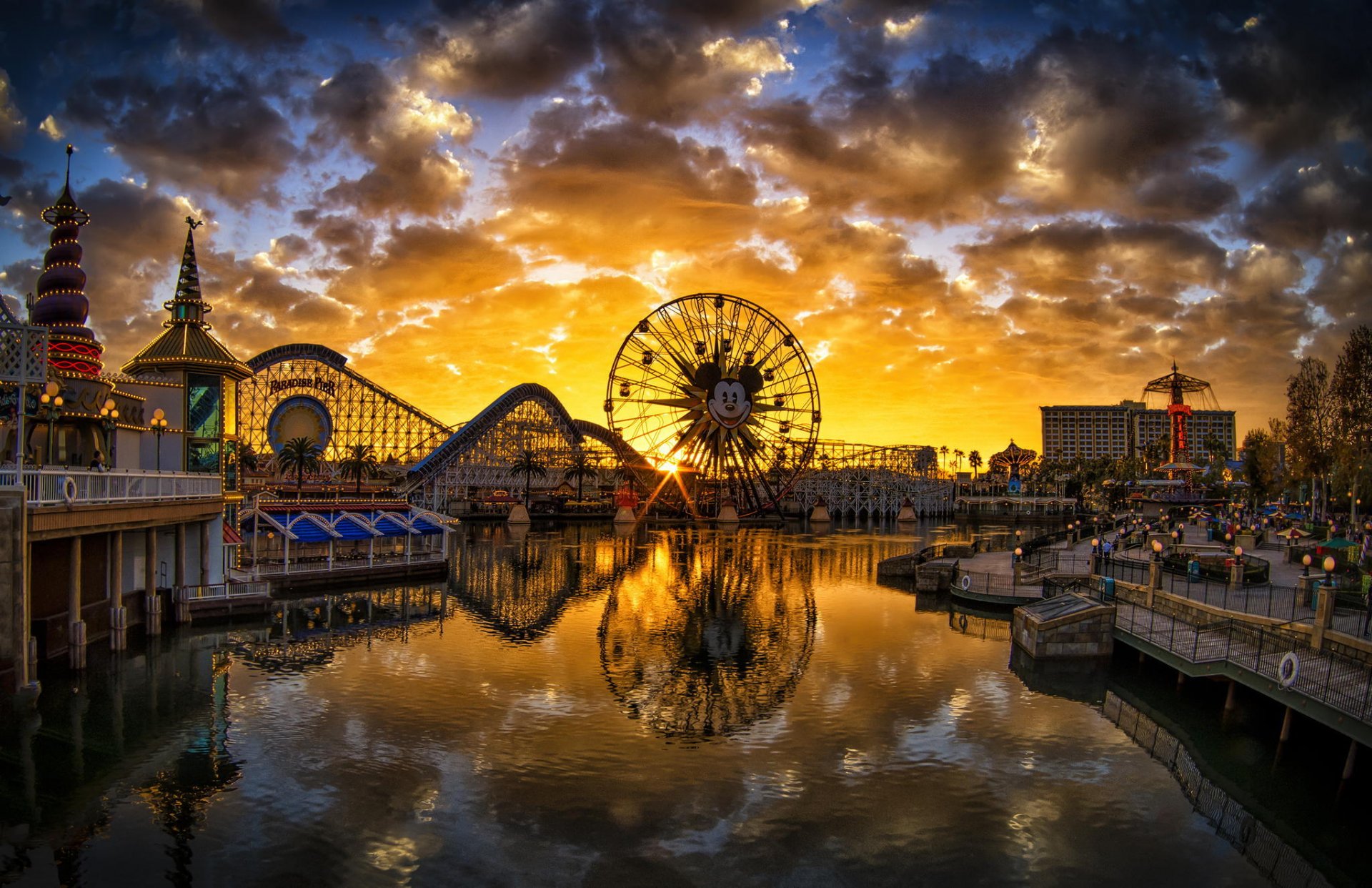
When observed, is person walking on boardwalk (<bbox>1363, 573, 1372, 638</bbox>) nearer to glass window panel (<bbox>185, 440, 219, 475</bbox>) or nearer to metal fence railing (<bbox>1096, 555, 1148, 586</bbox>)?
metal fence railing (<bbox>1096, 555, 1148, 586</bbox>)

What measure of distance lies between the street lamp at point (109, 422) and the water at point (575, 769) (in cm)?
669

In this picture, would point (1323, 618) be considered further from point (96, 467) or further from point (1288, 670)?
point (96, 467)

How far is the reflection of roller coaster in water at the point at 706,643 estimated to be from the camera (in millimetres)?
22391

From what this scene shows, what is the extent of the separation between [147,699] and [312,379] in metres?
74.3

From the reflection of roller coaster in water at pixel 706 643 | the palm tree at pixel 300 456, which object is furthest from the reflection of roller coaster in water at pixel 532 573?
the palm tree at pixel 300 456

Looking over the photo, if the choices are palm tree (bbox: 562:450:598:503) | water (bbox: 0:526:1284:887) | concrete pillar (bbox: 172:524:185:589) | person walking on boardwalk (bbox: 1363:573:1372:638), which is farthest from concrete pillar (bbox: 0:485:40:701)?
palm tree (bbox: 562:450:598:503)

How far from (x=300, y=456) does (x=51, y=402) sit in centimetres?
4963

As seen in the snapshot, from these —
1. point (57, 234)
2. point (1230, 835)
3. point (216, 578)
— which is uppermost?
point (57, 234)

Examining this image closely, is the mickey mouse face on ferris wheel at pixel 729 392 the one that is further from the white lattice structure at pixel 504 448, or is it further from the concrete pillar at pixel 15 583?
the concrete pillar at pixel 15 583

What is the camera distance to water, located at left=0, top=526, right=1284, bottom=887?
13.5 metres

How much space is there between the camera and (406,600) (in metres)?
38.1

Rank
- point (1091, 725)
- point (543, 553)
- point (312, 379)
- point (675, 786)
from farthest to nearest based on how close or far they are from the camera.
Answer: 1. point (312, 379)
2. point (543, 553)
3. point (1091, 725)
4. point (675, 786)

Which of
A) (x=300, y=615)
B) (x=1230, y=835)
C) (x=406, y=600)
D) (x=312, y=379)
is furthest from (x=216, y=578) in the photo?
(x=312, y=379)

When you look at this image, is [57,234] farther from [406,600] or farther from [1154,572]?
[1154,572]
